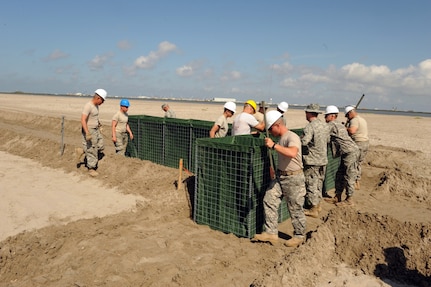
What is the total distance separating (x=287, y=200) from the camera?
198 inches

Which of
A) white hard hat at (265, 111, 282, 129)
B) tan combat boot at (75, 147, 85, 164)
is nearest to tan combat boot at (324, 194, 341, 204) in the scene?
white hard hat at (265, 111, 282, 129)

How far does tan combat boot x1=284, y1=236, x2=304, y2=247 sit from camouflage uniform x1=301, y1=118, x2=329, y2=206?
1552mm

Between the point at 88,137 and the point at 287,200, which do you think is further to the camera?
the point at 88,137

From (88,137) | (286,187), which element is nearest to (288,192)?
(286,187)

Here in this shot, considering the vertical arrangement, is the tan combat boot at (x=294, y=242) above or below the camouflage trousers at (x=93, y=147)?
below

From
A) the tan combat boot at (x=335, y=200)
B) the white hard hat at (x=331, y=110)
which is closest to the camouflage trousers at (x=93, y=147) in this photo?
the white hard hat at (x=331, y=110)

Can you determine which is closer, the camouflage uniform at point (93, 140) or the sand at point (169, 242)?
the sand at point (169, 242)

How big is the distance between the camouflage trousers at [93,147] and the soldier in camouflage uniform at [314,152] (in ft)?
17.3

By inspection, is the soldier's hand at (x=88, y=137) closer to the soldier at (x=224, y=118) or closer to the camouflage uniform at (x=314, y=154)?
the soldier at (x=224, y=118)

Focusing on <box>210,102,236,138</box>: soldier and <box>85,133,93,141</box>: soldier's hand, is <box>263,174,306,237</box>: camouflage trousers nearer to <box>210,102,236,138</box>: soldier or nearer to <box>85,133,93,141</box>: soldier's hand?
<box>210,102,236,138</box>: soldier

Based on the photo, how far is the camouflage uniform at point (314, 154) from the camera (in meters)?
6.23

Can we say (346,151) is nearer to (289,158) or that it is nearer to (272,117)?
(289,158)

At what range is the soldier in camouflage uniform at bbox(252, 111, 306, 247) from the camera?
15.7ft

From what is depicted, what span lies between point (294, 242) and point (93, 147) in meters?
5.90
